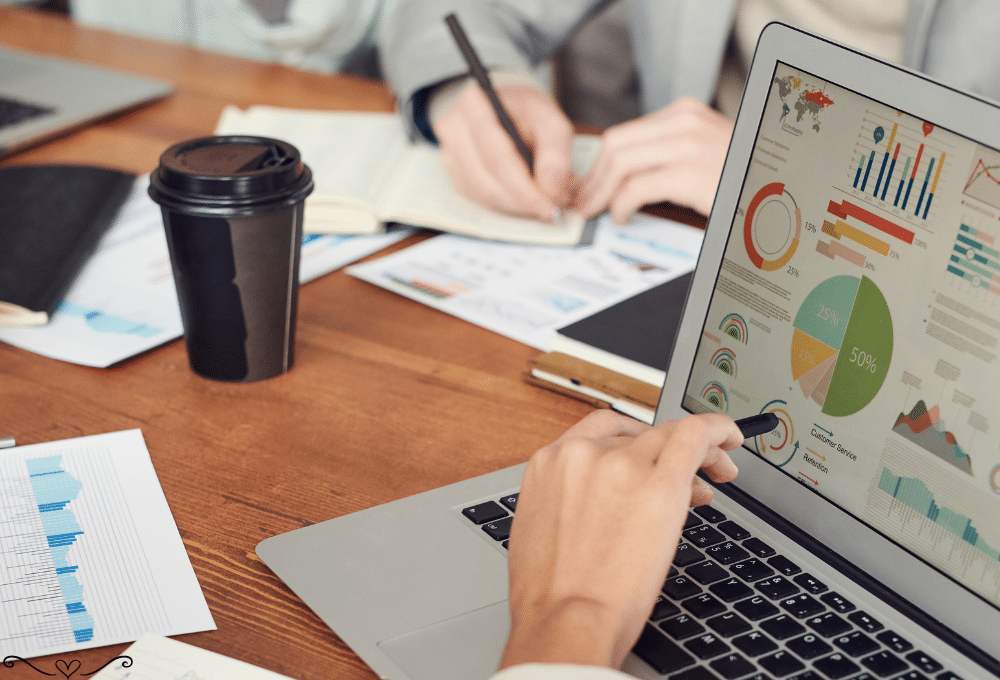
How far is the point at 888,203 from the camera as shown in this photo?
0.49m

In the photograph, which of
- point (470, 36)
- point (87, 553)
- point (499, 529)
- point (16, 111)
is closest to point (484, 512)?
point (499, 529)

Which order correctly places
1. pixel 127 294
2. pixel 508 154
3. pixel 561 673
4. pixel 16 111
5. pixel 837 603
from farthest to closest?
pixel 16 111 < pixel 508 154 < pixel 127 294 < pixel 837 603 < pixel 561 673

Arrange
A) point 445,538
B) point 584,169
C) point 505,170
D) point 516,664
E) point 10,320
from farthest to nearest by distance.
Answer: point 584,169, point 505,170, point 10,320, point 445,538, point 516,664

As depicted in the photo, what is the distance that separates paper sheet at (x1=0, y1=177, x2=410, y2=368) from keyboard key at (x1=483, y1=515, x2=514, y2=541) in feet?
1.18

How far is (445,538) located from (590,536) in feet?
0.44

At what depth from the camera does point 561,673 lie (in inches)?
15.2

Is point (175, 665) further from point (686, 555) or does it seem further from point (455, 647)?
point (686, 555)

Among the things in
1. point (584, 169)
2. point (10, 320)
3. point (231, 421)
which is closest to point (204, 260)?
point (231, 421)

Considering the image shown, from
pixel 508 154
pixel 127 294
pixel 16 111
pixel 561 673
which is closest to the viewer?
pixel 561 673

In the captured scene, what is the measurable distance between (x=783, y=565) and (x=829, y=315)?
0.14 meters

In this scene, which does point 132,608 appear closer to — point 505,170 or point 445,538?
point 445,538

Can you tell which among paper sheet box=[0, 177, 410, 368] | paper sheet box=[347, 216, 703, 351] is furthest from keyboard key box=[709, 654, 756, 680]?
paper sheet box=[0, 177, 410, 368]

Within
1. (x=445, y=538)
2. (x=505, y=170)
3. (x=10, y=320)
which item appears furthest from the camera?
(x=505, y=170)

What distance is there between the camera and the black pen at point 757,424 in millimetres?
539
